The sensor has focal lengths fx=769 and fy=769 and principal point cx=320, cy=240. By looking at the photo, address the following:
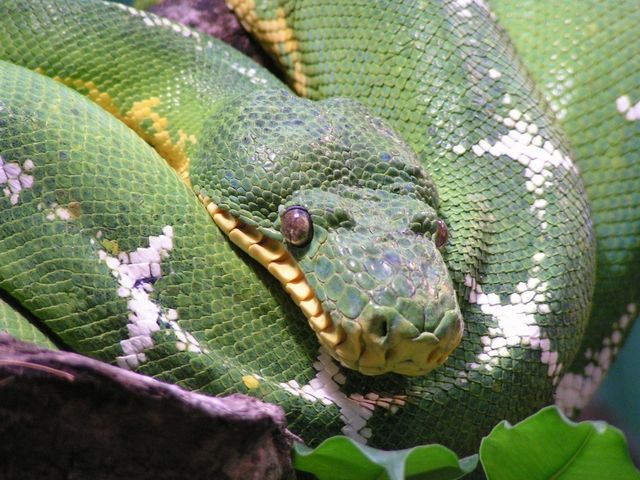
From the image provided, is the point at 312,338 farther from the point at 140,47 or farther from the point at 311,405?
the point at 140,47

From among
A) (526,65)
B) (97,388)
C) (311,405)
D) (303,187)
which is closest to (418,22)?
(526,65)

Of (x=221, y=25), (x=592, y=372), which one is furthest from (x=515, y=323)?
(x=221, y=25)

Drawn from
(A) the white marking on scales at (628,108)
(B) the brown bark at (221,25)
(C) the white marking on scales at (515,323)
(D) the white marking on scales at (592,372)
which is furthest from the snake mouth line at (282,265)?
(A) the white marking on scales at (628,108)

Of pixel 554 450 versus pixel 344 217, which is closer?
pixel 554 450

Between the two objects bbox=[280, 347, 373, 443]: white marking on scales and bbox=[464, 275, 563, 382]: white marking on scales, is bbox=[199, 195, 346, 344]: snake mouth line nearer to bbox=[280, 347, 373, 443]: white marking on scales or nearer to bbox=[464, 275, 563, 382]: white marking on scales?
bbox=[280, 347, 373, 443]: white marking on scales

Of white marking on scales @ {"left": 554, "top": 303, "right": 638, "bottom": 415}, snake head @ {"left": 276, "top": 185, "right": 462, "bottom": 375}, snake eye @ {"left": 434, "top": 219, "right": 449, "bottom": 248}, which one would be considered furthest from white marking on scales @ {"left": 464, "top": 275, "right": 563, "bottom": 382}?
white marking on scales @ {"left": 554, "top": 303, "right": 638, "bottom": 415}

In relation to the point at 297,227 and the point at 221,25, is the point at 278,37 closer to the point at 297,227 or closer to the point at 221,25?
the point at 221,25

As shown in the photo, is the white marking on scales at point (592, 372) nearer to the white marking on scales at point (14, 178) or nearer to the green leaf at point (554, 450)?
the green leaf at point (554, 450)
